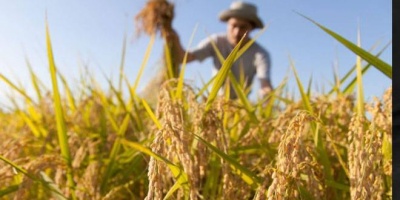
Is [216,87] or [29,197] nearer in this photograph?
[216,87]

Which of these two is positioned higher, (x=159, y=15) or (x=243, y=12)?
(x=243, y=12)

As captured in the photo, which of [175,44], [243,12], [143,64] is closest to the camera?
[143,64]

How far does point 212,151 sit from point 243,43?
13.1ft

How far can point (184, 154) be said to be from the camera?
2.52 ft

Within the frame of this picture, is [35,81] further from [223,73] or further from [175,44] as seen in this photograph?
[223,73]

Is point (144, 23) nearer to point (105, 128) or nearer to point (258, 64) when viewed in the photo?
point (105, 128)

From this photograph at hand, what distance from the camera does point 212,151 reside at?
3.63 ft

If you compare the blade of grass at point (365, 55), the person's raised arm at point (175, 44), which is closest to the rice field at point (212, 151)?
the blade of grass at point (365, 55)

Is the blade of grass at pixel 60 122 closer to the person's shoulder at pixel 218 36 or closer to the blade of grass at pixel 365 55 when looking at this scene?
the blade of grass at pixel 365 55

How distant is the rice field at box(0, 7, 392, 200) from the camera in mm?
702

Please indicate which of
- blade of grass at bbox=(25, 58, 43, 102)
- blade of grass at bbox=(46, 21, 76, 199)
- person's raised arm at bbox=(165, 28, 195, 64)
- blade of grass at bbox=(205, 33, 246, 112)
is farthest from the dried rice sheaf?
blade of grass at bbox=(205, 33, 246, 112)

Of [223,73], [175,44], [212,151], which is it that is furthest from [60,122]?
[175,44]

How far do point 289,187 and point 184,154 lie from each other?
0.53 feet

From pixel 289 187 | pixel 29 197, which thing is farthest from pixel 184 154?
pixel 29 197
